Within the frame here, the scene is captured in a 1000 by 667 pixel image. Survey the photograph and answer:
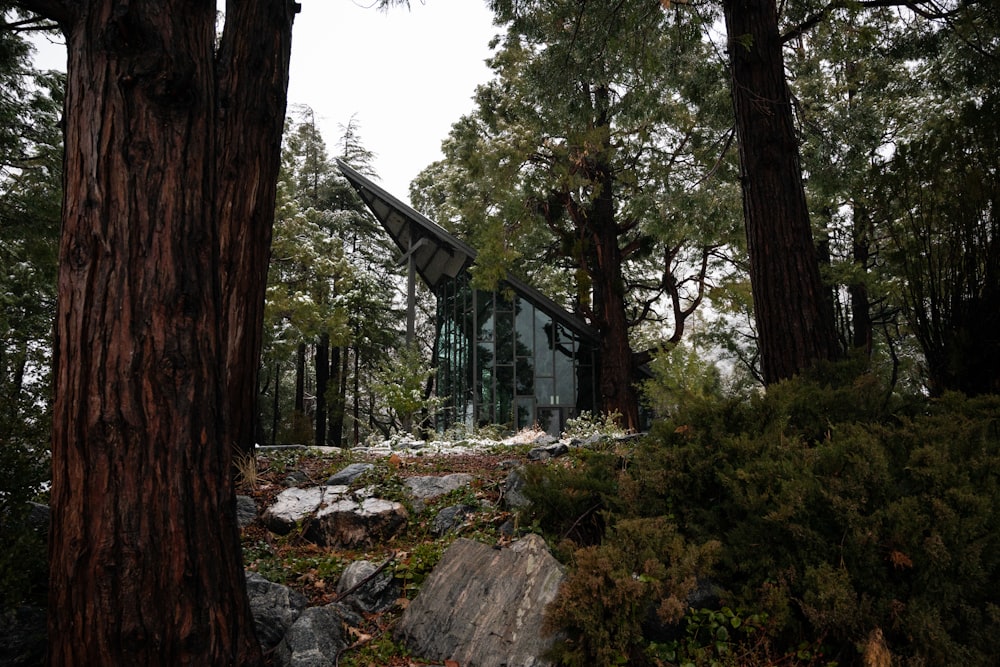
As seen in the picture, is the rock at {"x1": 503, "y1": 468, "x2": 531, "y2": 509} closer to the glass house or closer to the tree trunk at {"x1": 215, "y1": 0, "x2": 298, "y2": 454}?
the tree trunk at {"x1": 215, "y1": 0, "x2": 298, "y2": 454}

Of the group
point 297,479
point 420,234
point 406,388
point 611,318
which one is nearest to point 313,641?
point 297,479

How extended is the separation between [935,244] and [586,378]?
15.0m

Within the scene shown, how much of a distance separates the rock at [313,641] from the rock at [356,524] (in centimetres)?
132

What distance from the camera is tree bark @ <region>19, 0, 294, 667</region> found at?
8.93ft

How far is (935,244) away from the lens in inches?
198

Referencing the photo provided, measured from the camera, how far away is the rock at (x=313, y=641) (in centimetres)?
319

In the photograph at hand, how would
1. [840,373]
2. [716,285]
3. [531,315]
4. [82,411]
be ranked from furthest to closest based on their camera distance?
1. [531,315]
2. [716,285]
3. [840,373]
4. [82,411]

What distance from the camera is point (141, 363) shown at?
280 centimetres

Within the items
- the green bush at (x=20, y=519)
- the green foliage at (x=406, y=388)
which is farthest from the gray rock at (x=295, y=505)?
the green foliage at (x=406, y=388)

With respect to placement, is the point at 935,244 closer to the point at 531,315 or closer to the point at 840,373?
the point at 840,373

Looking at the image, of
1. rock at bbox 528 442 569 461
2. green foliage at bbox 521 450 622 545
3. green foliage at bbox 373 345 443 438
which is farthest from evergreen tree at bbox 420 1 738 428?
green foliage at bbox 521 450 622 545

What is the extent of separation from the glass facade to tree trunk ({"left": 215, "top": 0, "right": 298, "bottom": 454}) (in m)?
13.5

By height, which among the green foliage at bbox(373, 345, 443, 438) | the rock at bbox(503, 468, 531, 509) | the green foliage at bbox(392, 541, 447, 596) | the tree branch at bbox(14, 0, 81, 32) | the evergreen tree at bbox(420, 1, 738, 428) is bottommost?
the green foliage at bbox(392, 541, 447, 596)

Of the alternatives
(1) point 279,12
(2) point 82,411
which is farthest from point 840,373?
(1) point 279,12
